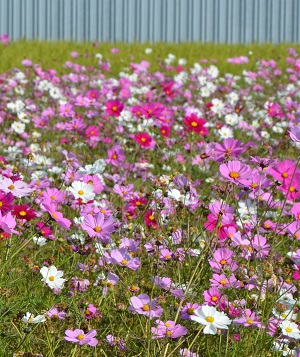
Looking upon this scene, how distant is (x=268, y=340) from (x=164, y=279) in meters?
0.32

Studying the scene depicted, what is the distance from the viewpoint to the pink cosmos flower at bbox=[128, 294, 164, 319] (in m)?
1.82

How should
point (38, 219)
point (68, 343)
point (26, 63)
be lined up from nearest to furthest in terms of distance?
point (68, 343) → point (38, 219) → point (26, 63)

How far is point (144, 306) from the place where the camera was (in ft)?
6.07

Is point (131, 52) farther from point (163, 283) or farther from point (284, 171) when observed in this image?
point (163, 283)

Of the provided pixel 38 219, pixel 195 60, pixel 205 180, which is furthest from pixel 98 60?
pixel 38 219

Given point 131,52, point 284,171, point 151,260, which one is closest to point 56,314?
point 151,260

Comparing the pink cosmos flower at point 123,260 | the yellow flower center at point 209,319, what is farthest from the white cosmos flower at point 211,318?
the pink cosmos flower at point 123,260

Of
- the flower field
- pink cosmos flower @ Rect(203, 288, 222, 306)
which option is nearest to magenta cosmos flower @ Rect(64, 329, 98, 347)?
the flower field

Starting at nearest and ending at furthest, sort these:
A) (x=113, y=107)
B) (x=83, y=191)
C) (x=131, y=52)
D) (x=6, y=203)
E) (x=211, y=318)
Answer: (x=211, y=318) → (x=6, y=203) → (x=83, y=191) → (x=113, y=107) → (x=131, y=52)

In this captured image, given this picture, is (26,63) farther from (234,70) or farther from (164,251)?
(164,251)

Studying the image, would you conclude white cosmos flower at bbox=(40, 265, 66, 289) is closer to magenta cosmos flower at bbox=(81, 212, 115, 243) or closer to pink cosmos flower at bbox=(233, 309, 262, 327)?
magenta cosmos flower at bbox=(81, 212, 115, 243)

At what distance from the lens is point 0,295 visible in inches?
79.8

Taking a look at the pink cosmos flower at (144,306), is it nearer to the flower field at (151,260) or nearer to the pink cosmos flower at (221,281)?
the flower field at (151,260)

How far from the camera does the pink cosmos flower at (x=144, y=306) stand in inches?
71.7
